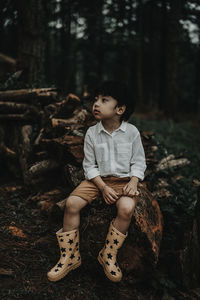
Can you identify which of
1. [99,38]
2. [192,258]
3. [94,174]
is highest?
[99,38]

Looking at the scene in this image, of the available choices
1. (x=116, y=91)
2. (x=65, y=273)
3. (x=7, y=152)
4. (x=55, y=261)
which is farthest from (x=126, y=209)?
(x=7, y=152)

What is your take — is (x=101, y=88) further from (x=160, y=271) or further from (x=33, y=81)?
(x=33, y=81)

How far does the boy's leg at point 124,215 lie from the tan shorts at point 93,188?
0.16 m

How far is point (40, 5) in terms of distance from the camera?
17.7 ft

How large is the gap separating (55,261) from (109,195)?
930 millimetres

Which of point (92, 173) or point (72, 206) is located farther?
point (92, 173)

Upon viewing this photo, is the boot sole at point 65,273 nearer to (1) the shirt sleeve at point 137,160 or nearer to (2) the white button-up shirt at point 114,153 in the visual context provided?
(2) the white button-up shirt at point 114,153

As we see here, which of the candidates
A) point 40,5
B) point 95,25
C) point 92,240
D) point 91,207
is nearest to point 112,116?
point 91,207

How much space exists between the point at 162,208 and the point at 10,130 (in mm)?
3005

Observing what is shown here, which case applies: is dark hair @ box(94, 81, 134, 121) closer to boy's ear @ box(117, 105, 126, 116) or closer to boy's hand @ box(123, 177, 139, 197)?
boy's ear @ box(117, 105, 126, 116)

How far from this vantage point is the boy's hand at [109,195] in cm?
252

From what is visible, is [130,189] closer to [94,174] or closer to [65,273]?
[94,174]

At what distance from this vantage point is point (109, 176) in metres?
2.81

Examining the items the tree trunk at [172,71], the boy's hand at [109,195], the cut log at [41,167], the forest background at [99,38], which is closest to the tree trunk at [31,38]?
the forest background at [99,38]
